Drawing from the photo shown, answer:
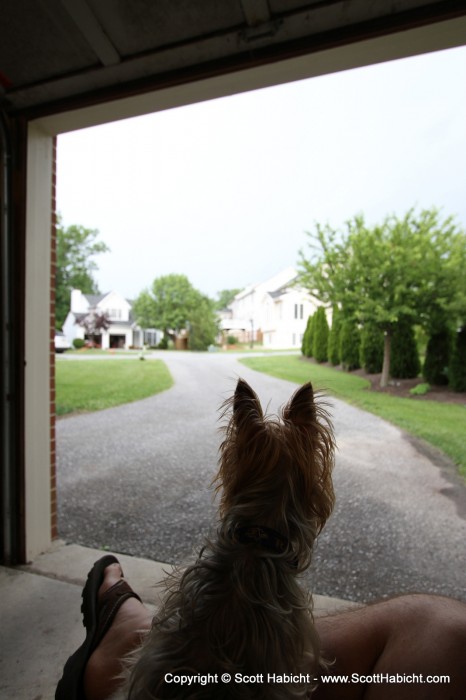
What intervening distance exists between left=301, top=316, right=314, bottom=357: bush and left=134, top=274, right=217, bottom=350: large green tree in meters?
0.78

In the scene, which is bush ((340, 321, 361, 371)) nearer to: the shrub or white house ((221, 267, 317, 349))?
white house ((221, 267, 317, 349))

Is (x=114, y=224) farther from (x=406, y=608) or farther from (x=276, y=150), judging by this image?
(x=406, y=608)

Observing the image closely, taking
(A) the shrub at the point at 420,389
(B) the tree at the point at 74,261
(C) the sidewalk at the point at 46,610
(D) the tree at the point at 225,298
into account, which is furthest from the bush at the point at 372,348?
(B) the tree at the point at 74,261

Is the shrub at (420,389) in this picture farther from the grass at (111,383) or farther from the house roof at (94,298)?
the house roof at (94,298)

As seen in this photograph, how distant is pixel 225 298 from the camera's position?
10.5 ft

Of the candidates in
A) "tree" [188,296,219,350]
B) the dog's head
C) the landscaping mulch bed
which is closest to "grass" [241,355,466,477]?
the landscaping mulch bed

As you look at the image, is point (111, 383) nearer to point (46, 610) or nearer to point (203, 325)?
point (203, 325)

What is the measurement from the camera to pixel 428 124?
96.7 inches

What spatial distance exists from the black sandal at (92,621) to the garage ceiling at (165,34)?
218 centimetres

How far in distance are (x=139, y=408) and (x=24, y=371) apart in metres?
1.98

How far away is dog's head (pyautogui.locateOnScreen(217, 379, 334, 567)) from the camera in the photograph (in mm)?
977

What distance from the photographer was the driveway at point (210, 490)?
2.21 m

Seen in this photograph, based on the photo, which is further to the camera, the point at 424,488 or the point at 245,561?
the point at 424,488

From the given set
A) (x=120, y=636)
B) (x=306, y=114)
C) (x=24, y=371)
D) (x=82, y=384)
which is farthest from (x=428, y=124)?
(x=82, y=384)
